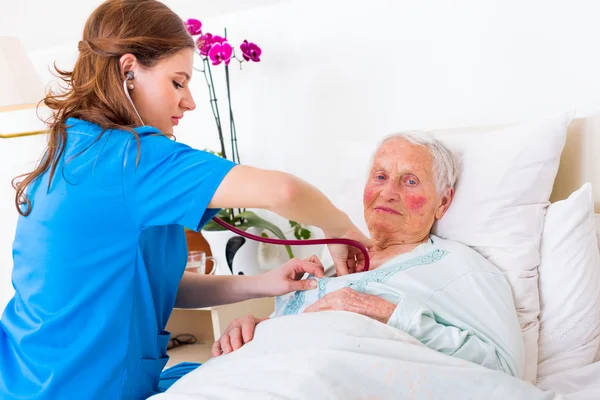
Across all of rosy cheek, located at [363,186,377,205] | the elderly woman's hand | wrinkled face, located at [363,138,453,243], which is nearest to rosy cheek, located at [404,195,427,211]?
wrinkled face, located at [363,138,453,243]

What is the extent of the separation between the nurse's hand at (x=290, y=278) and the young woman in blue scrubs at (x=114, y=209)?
156mm

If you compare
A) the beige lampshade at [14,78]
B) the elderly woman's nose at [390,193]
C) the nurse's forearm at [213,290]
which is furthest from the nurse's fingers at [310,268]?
the beige lampshade at [14,78]

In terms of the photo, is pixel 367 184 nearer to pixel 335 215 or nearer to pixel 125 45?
pixel 335 215

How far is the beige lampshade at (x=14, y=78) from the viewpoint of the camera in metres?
2.37

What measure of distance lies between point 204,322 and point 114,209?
1473 millimetres

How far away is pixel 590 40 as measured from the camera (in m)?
1.90

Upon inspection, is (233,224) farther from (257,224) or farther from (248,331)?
(248,331)

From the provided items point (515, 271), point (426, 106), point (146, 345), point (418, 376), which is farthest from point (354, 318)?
point (426, 106)

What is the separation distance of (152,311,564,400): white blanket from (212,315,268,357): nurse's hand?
4.3 inches

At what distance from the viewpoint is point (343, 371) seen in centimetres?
106

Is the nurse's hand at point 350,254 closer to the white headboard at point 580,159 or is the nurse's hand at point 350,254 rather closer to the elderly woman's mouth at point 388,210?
the elderly woman's mouth at point 388,210

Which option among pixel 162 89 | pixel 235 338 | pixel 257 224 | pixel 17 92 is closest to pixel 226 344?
pixel 235 338

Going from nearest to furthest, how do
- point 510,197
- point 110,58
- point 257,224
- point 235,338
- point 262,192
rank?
point 262,192 → point 110,58 → point 235,338 → point 510,197 → point 257,224

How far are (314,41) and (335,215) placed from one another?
1.38 meters
